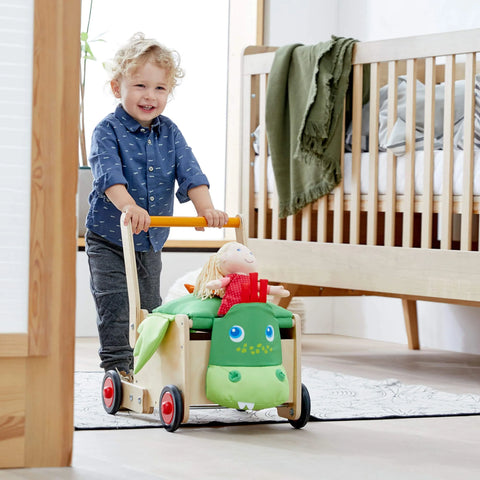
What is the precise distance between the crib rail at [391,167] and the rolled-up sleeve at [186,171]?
2.29ft

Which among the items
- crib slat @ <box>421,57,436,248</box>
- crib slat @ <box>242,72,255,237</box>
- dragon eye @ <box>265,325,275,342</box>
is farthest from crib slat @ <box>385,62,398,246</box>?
dragon eye @ <box>265,325,275,342</box>

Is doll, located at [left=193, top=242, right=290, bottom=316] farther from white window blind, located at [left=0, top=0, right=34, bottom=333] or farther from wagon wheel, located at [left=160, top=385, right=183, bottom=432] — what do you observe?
white window blind, located at [left=0, top=0, right=34, bottom=333]

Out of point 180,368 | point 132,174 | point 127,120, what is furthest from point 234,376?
point 127,120

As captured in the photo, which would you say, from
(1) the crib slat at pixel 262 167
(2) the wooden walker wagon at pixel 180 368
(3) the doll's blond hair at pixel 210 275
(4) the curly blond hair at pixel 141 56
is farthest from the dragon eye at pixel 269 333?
(1) the crib slat at pixel 262 167

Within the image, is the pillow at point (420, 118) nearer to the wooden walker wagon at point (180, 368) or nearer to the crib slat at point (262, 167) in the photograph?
the crib slat at point (262, 167)

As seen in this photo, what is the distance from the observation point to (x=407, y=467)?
150cm

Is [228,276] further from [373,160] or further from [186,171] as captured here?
[373,160]

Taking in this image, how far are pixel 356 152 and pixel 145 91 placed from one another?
2.77 ft

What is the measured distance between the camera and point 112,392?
75.9 inches

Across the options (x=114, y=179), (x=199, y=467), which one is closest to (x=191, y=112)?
(x=114, y=179)

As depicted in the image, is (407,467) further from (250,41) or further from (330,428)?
(250,41)

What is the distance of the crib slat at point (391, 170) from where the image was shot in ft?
8.42

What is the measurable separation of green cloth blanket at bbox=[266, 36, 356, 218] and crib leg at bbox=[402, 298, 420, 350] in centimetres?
64

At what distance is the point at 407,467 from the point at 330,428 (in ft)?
1.11
